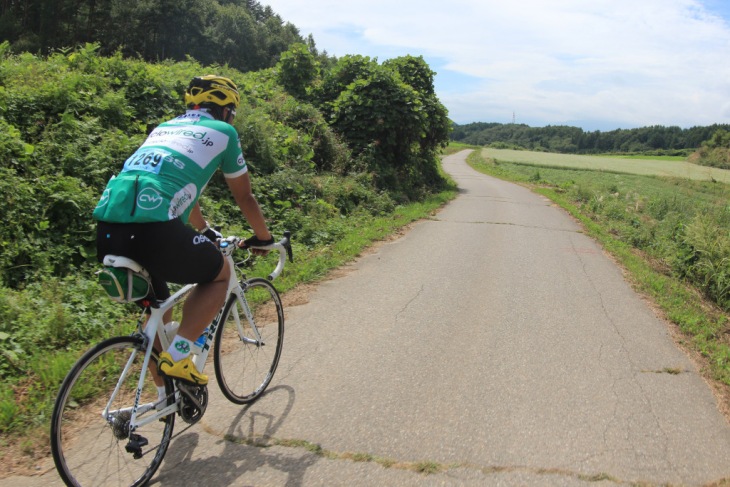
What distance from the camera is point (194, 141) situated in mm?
2699

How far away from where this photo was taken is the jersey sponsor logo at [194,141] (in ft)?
8.76

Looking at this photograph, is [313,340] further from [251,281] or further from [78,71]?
[78,71]

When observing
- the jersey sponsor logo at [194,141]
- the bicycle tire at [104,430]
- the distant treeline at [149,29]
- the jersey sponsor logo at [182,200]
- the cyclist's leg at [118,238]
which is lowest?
the bicycle tire at [104,430]

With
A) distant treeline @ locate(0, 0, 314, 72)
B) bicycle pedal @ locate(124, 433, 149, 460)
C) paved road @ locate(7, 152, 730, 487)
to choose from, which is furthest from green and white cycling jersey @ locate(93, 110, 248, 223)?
distant treeline @ locate(0, 0, 314, 72)

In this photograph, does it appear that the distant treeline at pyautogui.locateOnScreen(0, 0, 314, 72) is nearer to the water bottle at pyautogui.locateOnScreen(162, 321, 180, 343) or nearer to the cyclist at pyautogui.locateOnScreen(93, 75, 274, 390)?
the cyclist at pyautogui.locateOnScreen(93, 75, 274, 390)

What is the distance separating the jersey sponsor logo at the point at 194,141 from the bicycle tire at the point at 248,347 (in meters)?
1.14

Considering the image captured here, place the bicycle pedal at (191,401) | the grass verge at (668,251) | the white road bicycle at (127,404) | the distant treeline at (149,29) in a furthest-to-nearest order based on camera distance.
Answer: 1. the distant treeline at (149,29)
2. the grass verge at (668,251)
3. the bicycle pedal at (191,401)
4. the white road bicycle at (127,404)

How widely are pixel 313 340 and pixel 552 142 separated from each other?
129386 mm

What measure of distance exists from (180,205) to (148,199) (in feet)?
0.70

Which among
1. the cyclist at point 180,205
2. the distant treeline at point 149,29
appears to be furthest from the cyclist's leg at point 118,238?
the distant treeline at point 149,29

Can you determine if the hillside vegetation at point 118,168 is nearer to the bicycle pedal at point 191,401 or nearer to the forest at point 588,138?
the bicycle pedal at point 191,401

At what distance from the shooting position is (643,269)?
8.91m

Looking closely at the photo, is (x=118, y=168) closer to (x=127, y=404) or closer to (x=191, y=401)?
(x=127, y=404)

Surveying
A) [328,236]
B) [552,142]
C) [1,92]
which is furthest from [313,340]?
[552,142]
